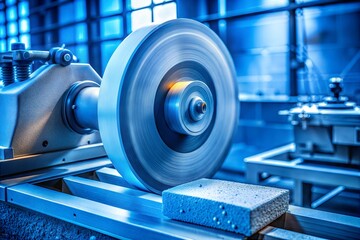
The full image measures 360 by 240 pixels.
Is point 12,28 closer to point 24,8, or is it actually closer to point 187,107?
point 24,8

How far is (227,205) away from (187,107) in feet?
0.85

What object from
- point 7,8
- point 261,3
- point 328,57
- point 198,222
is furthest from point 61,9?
point 328,57

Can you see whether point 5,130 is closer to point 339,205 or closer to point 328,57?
point 339,205

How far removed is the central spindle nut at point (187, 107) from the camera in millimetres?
772

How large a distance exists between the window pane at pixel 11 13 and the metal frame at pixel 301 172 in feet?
10.8

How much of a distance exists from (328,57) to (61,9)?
14.6 feet

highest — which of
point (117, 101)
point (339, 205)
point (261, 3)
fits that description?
point (261, 3)

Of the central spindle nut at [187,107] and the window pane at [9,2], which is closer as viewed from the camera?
the central spindle nut at [187,107]

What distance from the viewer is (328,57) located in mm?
6543

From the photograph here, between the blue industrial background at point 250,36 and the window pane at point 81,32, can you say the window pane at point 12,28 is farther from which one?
the window pane at point 81,32

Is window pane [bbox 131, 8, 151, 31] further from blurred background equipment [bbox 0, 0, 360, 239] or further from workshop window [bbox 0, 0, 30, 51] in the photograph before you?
workshop window [bbox 0, 0, 30, 51]

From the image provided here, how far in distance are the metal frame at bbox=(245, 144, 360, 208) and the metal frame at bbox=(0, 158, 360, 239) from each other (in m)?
0.83

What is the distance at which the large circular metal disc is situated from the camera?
731mm

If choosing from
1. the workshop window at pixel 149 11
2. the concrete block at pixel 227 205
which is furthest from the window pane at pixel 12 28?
the concrete block at pixel 227 205
